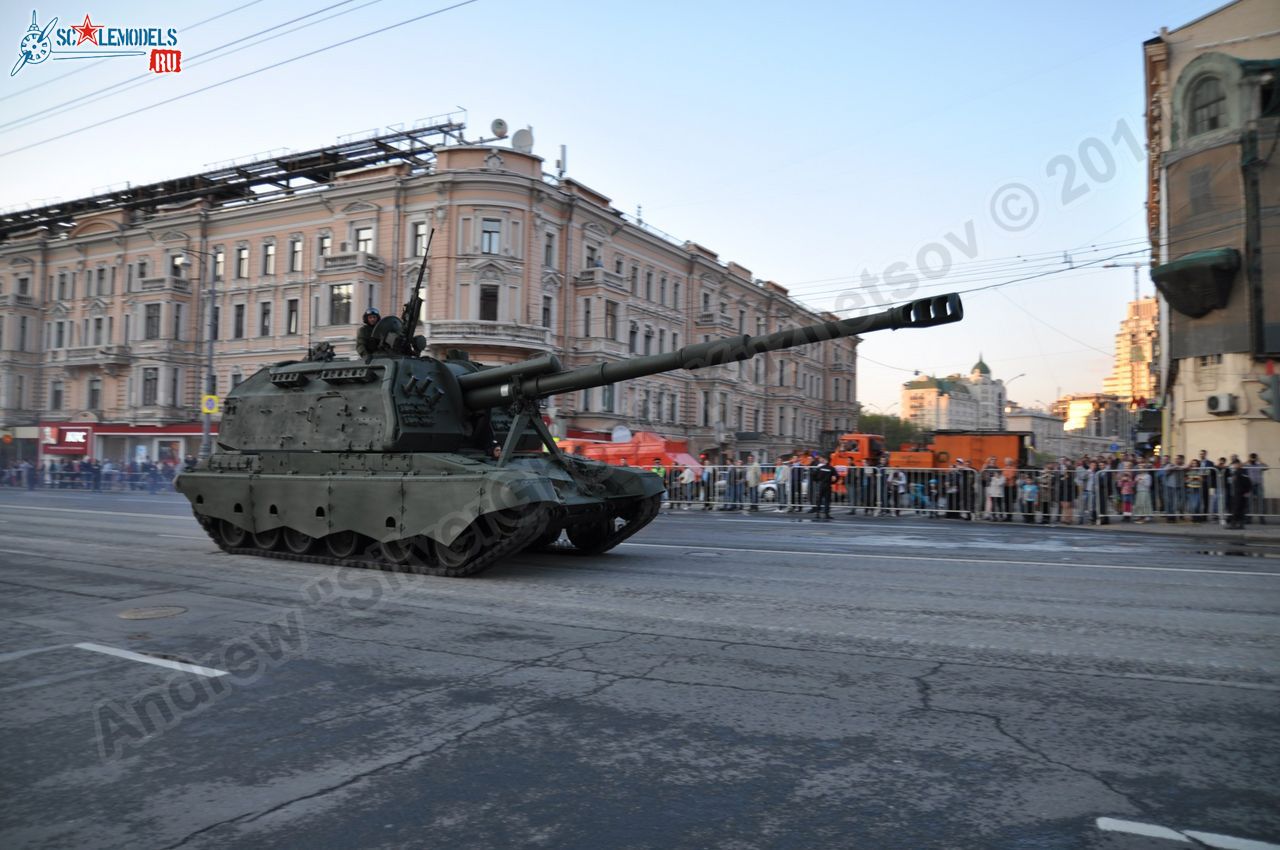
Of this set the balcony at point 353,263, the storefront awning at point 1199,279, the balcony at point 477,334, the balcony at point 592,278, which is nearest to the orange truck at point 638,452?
the balcony at point 477,334

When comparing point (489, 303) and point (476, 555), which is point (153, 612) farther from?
point (489, 303)

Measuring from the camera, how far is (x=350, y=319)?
4059cm

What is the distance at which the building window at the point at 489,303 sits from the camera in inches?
1513

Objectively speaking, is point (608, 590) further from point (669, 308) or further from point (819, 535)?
point (669, 308)

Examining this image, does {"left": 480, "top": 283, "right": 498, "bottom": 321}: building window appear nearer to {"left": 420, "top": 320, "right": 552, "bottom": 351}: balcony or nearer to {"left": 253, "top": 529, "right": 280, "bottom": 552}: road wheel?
{"left": 420, "top": 320, "right": 552, "bottom": 351}: balcony

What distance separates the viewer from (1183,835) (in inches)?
119

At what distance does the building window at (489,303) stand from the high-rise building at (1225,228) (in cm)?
2546

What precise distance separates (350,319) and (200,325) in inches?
500

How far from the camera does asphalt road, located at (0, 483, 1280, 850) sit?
3.24 m

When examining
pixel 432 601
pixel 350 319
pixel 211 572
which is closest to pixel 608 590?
pixel 432 601

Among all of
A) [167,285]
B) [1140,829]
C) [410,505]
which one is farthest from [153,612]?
[167,285]

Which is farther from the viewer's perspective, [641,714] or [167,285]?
[167,285]

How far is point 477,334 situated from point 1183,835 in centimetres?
3516

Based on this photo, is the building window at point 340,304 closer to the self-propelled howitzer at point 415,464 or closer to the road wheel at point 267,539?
the self-propelled howitzer at point 415,464
